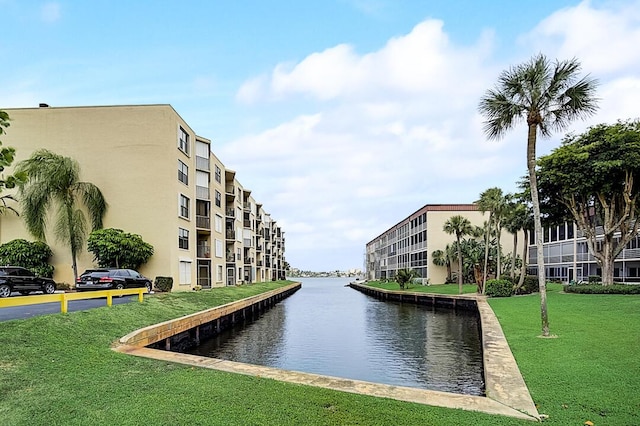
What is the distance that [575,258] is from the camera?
51.0 m

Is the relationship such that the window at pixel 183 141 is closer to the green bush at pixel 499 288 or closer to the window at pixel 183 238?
the window at pixel 183 238

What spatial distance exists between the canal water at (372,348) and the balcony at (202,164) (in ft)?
49.0

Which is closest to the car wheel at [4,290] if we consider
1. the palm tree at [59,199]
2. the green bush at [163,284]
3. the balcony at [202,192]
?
the palm tree at [59,199]

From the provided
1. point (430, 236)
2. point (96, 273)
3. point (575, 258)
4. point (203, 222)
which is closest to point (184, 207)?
point (203, 222)

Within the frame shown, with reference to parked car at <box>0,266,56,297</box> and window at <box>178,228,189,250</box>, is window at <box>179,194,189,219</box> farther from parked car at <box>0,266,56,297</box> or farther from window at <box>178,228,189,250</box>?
parked car at <box>0,266,56,297</box>

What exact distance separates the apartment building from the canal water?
70.4 feet

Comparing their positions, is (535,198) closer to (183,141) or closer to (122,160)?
(122,160)

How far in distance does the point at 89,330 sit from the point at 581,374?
40.7 ft

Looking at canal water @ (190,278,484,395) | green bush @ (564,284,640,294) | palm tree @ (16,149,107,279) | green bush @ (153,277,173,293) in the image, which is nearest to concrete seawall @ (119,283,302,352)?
canal water @ (190,278,484,395)

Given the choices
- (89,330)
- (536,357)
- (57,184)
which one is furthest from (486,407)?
(57,184)

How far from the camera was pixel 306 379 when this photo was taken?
8758mm

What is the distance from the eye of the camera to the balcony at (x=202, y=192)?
39.3 meters

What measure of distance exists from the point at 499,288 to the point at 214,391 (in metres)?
31.0

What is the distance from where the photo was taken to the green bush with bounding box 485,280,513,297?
34062mm
